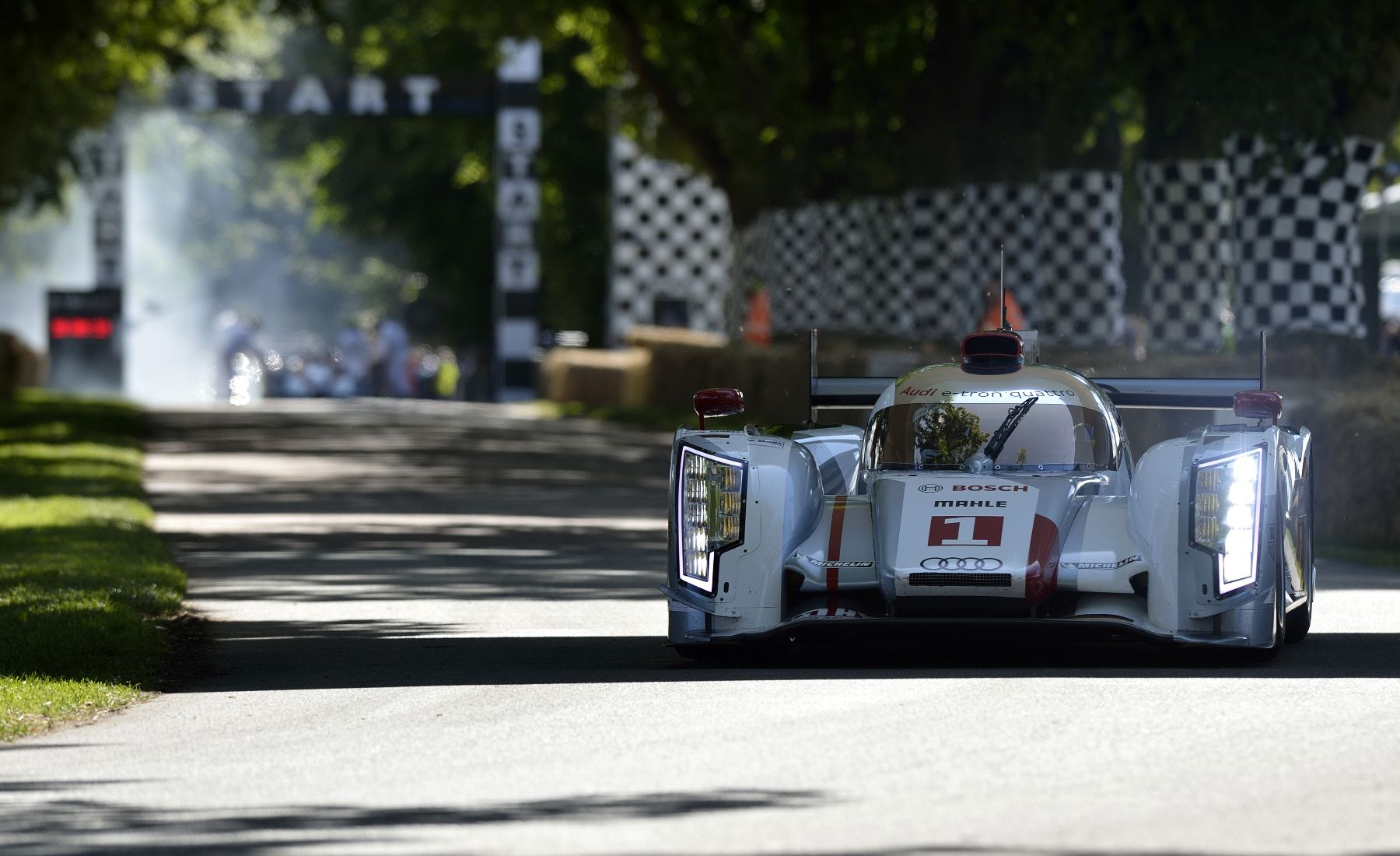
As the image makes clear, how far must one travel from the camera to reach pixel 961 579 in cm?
912

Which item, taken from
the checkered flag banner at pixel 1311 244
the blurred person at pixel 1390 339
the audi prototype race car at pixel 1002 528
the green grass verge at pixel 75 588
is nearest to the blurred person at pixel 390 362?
the blurred person at pixel 1390 339

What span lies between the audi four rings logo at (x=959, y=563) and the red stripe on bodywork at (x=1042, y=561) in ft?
0.41

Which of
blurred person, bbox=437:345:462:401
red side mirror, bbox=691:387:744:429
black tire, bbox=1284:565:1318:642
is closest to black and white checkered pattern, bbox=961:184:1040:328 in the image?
black tire, bbox=1284:565:1318:642

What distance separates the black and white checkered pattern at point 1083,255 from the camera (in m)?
26.2

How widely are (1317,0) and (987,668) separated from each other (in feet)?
38.0

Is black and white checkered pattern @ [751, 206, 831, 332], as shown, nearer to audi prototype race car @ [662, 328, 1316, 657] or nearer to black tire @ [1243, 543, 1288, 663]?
audi prototype race car @ [662, 328, 1316, 657]

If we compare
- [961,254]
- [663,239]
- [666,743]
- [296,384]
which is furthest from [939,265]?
[296,384]

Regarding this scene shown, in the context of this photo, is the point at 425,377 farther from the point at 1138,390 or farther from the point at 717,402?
the point at 717,402

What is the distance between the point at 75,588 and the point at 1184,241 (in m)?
14.0

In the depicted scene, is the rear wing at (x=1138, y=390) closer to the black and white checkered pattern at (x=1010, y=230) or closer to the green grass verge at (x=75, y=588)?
the green grass verge at (x=75, y=588)

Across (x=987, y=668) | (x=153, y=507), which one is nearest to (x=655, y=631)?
(x=987, y=668)

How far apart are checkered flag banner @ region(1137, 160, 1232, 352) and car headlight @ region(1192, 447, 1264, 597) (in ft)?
47.0

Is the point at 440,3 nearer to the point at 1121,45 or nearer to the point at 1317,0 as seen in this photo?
the point at 1121,45

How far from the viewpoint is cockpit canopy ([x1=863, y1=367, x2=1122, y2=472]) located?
10289mm
